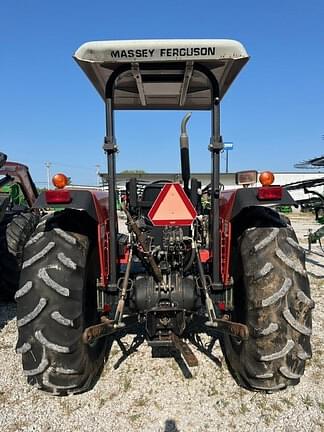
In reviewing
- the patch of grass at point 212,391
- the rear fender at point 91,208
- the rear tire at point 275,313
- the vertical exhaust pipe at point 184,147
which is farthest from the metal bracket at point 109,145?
the patch of grass at point 212,391

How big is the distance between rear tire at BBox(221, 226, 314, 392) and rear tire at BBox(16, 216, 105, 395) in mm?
1151

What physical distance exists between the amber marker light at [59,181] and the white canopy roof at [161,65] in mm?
728

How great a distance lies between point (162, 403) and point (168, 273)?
3.01 ft

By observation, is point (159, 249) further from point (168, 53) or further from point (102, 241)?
point (168, 53)

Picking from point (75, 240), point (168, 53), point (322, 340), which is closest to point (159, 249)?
point (75, 240)

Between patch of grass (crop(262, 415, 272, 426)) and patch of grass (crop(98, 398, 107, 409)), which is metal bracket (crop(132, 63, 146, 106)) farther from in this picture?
patch of grass (crop(262, 415, 272, 426))

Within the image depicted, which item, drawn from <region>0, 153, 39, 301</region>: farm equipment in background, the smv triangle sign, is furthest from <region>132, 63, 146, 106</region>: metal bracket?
<region>0, 153, 39, 301</region>: farm equipment in background

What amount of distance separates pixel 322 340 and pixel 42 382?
102 inches

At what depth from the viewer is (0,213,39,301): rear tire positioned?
4.68m

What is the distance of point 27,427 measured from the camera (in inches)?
92.7

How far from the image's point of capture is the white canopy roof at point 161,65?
87.0 inches

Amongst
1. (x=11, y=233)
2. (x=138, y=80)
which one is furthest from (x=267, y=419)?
(x=11, y=233)

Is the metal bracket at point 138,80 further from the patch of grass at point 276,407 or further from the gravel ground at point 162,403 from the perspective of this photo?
the patch of grass at point 276,407

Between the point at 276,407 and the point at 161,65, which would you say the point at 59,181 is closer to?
the point at 161,65
